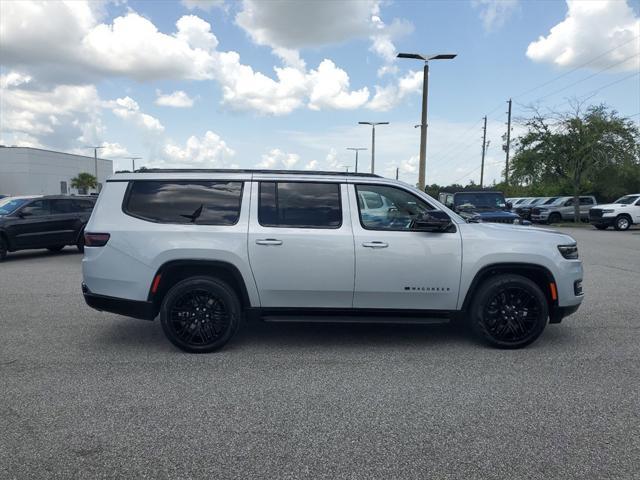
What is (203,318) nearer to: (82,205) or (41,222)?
(41,222)

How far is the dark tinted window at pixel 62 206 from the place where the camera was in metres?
13.3

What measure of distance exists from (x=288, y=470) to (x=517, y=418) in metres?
1.75

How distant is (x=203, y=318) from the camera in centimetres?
497

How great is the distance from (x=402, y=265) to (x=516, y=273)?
1.25 meters

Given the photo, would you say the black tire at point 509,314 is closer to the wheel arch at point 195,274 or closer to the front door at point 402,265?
the front door at point 402,265

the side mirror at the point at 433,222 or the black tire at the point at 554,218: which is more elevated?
the side mirror at the point at 433,222

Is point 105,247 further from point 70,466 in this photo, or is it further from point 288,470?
point 288,470

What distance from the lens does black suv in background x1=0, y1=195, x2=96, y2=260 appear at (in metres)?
12.4

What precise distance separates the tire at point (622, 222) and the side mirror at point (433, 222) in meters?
23.9

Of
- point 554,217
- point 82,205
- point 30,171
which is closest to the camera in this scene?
point 82,205

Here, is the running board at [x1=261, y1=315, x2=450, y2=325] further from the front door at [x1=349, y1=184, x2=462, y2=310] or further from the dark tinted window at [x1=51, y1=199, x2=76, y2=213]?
the dark tinted window at [x1=51, y1=199, x2=76, y2=213]

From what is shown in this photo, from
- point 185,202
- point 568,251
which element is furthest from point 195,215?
point 568,251

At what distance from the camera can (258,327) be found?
6012mm

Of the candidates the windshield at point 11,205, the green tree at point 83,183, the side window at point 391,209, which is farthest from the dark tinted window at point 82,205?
the green tree at point 83,183
